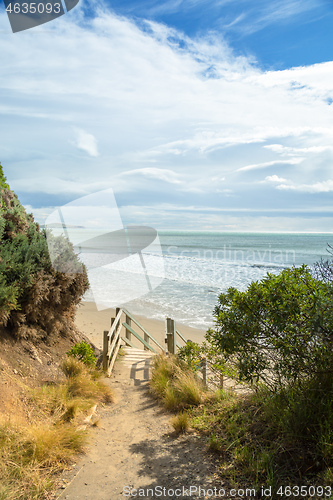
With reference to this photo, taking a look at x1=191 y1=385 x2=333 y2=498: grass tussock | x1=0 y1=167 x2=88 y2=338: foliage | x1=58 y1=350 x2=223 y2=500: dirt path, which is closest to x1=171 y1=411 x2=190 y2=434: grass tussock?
x1=58 y1=350 x2=223 y2=500: dirt path

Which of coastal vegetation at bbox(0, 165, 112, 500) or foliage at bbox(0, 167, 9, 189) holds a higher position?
foliage at bbox(0, 167, 9, 189)

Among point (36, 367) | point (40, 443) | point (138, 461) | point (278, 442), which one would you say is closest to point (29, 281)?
point (36, 367)

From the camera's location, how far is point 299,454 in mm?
3680

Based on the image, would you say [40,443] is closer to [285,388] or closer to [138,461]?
[138,461]

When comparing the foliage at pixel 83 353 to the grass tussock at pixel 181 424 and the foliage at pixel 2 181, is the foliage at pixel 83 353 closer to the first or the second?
the grass tussock at pixel 181 424

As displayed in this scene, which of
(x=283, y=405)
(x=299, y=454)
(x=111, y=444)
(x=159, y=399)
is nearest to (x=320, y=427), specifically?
(x=299, y=454)

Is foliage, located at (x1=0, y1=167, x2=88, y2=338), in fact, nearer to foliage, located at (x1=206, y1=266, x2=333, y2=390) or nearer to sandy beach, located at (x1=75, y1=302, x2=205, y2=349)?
sandy beach, located at (x1=75, y1=302, x2=205, y2=349)

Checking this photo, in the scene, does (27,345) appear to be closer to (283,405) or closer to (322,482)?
(283,405)

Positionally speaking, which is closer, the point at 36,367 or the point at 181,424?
the point at 181,424

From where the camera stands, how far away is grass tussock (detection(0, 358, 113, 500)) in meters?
3.59

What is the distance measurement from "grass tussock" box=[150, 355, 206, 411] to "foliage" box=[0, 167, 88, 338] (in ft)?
8.66

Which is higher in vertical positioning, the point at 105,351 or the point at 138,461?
the point at 105,351

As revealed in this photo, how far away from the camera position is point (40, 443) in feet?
13.1

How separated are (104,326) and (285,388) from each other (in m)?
10.6
